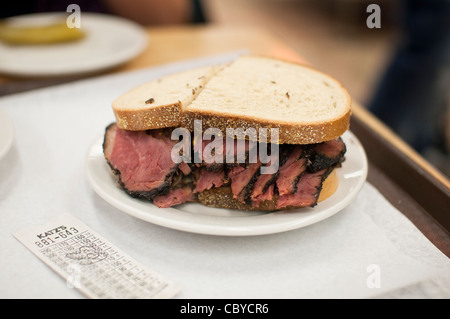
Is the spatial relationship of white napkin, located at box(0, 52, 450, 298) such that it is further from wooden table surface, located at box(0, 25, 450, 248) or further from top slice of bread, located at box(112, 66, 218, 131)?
top slice of bread, located at box(112, 66, 218, 131)

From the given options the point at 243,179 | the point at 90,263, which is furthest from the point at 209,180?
the point at 90,263

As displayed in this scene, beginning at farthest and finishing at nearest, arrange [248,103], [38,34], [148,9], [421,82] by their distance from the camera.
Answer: [148,9] → [421,82] → [38,34] → [248,103]

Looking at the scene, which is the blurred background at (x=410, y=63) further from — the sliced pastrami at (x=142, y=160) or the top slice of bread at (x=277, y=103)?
the sliced pastrami at (x=142, y=160)

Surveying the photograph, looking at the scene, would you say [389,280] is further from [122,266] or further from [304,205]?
[122,266]

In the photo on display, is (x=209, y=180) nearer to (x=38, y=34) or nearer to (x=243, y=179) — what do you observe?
(x=243, y=179)

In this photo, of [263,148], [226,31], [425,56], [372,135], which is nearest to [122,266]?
[263,148]

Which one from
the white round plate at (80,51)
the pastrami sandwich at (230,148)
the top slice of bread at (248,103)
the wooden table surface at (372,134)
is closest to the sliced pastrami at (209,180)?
the pastrami sandwich at (230,148)
